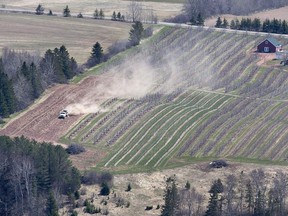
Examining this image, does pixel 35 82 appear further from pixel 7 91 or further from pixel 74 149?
pixel 74 149

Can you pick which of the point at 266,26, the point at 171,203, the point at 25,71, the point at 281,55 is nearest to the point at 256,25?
the point at 266,26

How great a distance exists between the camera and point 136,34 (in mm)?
154000

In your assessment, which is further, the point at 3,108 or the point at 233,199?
the point at 3,108

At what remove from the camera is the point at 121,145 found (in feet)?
363

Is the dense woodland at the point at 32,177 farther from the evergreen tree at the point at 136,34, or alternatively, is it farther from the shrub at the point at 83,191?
the evergreen tree at the point at 136,34

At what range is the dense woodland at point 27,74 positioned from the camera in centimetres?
12069

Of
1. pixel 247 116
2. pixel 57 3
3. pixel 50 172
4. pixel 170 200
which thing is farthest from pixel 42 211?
pixel 57 3

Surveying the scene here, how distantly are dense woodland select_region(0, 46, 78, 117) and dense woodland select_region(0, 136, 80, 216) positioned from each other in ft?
75.1

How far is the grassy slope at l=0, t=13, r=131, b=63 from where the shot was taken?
6107 inches

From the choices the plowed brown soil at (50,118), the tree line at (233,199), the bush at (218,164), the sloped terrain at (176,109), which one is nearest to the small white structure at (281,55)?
the sloped terrain at (176,109)

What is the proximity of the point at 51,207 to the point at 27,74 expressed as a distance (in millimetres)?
39446

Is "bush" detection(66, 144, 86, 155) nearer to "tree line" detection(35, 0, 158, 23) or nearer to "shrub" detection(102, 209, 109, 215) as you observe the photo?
"shrub" detection(102, 209, 109, 215)

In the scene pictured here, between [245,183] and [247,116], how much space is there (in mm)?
21215

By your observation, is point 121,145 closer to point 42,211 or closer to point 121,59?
point 42,211
